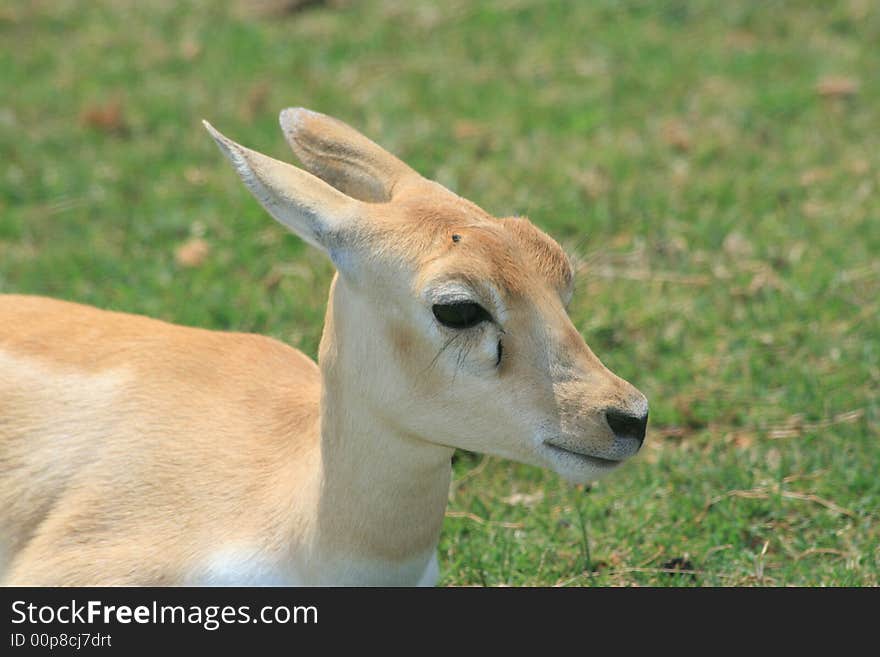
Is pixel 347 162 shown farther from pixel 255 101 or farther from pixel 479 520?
pixel 255 101

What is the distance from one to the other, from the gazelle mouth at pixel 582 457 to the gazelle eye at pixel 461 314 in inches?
13.7

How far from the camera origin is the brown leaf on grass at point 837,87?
24.9 feet

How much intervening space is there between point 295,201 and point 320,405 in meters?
0.63

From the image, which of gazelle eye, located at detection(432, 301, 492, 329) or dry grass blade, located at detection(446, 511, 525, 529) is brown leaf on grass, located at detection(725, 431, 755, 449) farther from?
gazelle eye, located at detection(432, 301, 492, 329)

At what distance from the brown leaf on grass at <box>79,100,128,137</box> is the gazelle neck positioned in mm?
4301

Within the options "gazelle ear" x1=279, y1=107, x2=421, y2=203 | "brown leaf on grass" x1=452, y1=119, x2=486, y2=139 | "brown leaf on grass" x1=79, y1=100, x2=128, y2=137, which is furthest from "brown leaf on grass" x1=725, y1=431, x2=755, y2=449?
"brown leaf on grass" x1=79, y1=100, x2=128, y2=137

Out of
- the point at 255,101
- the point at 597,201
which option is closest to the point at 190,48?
the point at 255,101

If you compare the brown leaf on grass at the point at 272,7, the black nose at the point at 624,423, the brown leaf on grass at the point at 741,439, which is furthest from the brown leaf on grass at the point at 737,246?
the brown leaf on grass at the point at 272,7

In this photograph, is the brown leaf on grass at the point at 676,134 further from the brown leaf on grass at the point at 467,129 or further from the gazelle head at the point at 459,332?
the gazelle head at the point at 459,332

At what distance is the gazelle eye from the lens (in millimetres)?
3219

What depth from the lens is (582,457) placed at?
3271mm

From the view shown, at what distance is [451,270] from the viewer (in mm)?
3203
